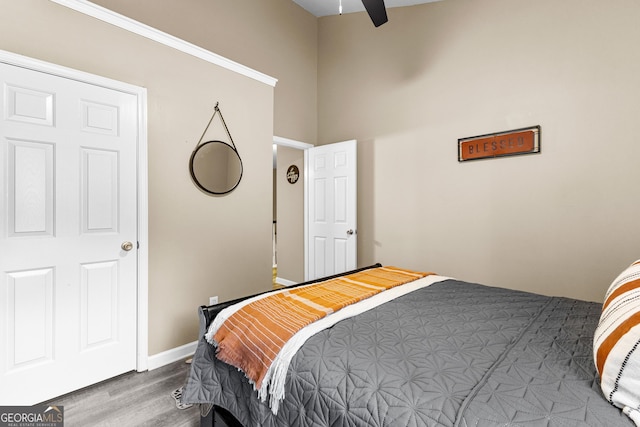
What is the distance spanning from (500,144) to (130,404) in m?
3.53

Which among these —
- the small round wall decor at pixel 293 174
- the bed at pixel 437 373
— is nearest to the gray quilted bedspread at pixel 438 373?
the bed at pixel 437 373

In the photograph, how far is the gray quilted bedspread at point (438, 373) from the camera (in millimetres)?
812

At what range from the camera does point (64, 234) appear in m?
1.97

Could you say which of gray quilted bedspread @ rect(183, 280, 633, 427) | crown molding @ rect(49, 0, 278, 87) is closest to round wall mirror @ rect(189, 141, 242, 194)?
crown molding @ rect(49, 0, 278, 87)

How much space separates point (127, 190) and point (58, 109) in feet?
2.01

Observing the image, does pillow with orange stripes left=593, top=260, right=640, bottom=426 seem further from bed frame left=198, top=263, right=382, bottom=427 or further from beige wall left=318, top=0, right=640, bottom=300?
beige wall left=318, top=0, right=640, bottom=300

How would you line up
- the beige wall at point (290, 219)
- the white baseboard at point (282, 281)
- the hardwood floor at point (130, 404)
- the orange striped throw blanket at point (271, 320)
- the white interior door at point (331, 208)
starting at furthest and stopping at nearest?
the white baseboard at point (282, 281) < the beige wall at point (290, 219) < the white interior door at point (331, 208) < the hardwood floor at point (130, 404) < the orange striped throw blanket at point (271, 320)

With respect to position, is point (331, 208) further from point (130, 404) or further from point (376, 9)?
point (130, 404)

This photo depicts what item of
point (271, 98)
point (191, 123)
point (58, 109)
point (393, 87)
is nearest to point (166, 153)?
point (191, 123)

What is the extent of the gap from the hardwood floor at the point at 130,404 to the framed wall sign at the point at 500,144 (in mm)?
3115

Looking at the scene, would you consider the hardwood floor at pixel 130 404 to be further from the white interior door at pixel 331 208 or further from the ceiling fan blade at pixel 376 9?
the ceiling fan blade at pixel 376 9

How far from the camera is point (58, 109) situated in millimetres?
1933

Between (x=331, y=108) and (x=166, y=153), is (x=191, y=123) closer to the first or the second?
(x=166, y=153)

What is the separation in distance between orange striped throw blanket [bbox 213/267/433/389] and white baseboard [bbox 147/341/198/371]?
1.27 m
